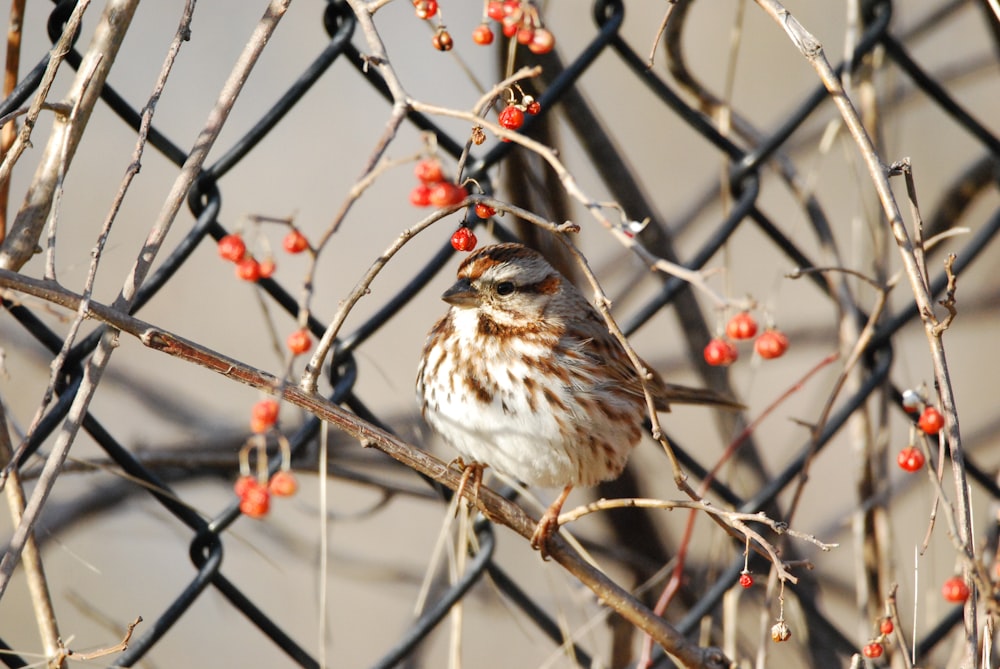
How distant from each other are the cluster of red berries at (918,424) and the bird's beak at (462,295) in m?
0.94

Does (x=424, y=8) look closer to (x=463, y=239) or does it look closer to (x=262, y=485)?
(x=463, y=239)

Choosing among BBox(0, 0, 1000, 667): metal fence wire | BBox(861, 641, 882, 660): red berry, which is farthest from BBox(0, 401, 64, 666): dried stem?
BBox(861, 641, 882, 660): red berry

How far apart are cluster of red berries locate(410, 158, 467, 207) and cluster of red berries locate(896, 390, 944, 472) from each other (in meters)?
0.84

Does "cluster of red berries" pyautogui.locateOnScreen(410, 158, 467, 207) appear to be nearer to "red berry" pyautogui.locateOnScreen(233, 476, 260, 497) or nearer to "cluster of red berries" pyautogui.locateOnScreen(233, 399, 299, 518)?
"cluster of red berries" pyautogui.locateOnScreen(233, 399, 299, 518)

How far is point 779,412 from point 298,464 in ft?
7.46

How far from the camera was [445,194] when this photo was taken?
63.1 inches

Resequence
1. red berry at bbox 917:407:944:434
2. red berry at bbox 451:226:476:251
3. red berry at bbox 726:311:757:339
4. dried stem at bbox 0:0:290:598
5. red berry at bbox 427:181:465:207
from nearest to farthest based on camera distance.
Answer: red berry at bbox 427:181:465:207 < dried stem at bbox 0:0:290:598 < red berry at bbox 451:226:476:251 < red berry at bbox 726:311:757:339 < red berry at bbox 917:407:944:434

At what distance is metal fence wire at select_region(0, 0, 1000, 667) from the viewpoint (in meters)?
2.20

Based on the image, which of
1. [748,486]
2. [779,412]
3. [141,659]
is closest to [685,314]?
[748,486]

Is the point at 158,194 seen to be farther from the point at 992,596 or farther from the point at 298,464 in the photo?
the point at 992,596

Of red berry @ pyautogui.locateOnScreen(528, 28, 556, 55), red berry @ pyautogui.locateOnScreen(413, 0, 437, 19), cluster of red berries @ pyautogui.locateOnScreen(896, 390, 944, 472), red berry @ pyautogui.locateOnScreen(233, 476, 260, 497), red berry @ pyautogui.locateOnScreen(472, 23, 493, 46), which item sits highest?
red berry @ pyautogui.locateOnScreen(528, 28, 556, 55)

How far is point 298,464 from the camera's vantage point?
2684mm

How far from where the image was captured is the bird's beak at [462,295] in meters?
2.43

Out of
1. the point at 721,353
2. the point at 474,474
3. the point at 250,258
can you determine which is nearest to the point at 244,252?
→ the point at 250,258
